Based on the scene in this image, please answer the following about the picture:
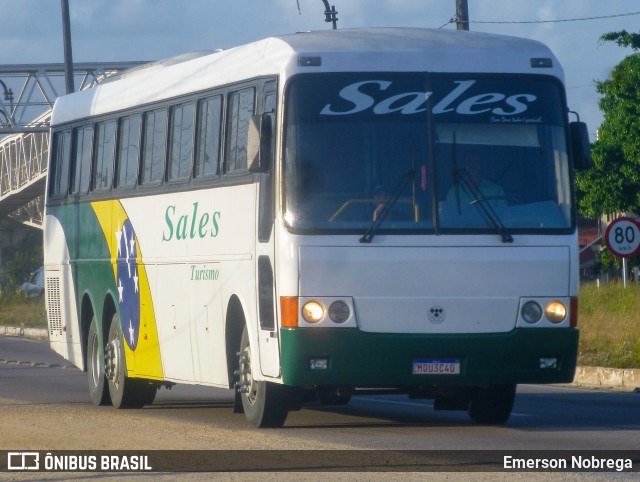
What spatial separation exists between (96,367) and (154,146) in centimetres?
310

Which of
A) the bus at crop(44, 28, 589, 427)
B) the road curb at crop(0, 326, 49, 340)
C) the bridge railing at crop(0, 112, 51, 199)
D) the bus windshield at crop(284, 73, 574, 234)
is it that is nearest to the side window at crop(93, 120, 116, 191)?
the bus at crop(44, 28, 589, 427)

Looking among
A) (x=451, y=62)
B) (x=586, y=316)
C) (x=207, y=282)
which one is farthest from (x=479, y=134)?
(x=586, y=316)

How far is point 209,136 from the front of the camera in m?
13.8

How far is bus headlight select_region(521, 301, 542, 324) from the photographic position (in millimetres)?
11930

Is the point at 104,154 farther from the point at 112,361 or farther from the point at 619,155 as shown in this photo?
the point at 619,155

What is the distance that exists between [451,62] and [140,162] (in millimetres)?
4575

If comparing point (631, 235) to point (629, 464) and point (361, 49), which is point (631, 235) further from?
point (629, 464)

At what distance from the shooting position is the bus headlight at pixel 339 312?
11.7 m

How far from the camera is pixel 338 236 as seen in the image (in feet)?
38.3

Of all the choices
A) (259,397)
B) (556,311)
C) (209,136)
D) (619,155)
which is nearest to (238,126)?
(209,136)

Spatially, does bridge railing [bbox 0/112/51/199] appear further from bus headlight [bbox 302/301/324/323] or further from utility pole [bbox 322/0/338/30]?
bus headlight [bbox 302/301/324/323]

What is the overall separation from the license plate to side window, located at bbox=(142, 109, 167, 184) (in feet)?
14.2

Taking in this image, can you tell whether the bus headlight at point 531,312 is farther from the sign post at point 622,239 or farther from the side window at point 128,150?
the sign post at point 622,239

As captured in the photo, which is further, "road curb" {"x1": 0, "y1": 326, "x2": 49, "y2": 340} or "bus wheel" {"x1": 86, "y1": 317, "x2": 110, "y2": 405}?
"road curb" {"x1": 0, "y1": 326, "x2": 49, "y2": 340}
